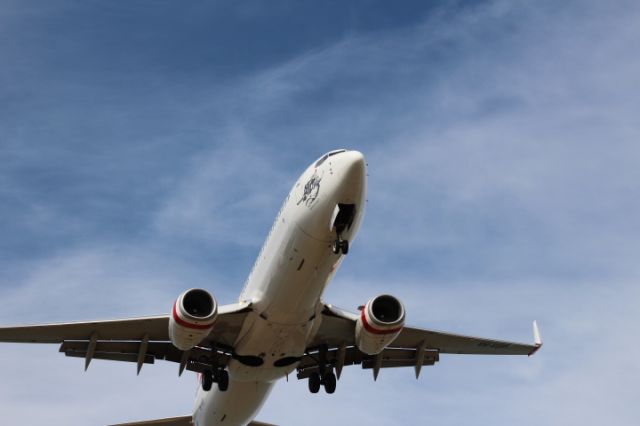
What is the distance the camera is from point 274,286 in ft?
73.1

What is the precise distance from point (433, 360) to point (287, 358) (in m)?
6.36

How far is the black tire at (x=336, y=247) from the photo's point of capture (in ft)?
69.7

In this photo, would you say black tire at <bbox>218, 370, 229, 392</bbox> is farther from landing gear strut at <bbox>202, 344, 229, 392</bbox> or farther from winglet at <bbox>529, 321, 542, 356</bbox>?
winglet at <bbox>529, 321, 542, 356</bbox>

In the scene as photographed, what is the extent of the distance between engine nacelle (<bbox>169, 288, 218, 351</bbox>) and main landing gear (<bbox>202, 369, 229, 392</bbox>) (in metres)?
2.43

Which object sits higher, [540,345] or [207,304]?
[540,345]

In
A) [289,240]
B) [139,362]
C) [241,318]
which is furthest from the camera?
[139,362]

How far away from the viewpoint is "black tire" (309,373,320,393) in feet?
88.0

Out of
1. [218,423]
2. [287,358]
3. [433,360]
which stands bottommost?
[218,423]

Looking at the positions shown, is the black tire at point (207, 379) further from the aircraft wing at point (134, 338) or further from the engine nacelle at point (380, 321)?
the engine nacelle at point (380, 321)

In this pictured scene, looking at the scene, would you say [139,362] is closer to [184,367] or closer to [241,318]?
[184,367]

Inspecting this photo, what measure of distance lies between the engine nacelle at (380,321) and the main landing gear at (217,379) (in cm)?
413

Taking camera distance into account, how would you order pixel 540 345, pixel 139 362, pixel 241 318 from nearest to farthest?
pixel 241 318
pixel 139 362
pixel 540 345

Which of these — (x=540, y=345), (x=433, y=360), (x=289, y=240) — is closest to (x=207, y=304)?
(x=289, y=240)

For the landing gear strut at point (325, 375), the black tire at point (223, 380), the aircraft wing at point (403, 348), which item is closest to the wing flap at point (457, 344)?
the aircraft wing at point (403, 348)
